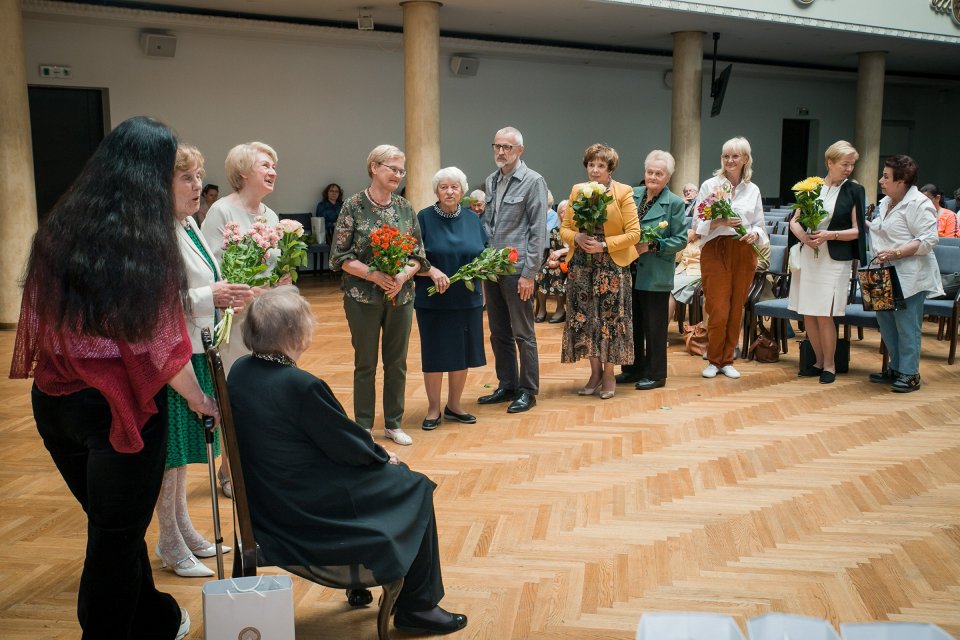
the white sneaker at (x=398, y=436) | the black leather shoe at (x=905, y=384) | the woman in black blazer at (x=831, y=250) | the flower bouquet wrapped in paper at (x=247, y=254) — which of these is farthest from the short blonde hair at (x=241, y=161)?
the black leather shoe at (x=905, y=384)

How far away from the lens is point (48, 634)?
316 centimetres

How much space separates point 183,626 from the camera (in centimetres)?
315

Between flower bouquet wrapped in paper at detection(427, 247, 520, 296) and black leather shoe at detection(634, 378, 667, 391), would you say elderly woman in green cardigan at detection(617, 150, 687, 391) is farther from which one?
flower bouquet wrapped in paper at detection(427, 247, 520, 296)

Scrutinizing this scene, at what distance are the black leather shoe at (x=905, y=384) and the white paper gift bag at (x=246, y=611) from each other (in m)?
5.35

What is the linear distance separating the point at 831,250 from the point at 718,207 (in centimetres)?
90

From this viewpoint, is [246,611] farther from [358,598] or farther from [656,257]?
[656,257]

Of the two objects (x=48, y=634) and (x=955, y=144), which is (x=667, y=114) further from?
(x=48, y=634)

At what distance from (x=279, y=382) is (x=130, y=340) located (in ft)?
1.72

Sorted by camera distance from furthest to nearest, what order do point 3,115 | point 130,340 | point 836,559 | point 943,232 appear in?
1. point 943,232
2. point 3,115
3. point 836,559
4. point 130,340

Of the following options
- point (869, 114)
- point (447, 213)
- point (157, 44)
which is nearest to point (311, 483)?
point (447, 213)

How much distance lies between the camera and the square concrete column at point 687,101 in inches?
575

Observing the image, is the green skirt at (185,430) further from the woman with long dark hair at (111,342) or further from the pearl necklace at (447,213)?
the pearl necklace at (447,213)

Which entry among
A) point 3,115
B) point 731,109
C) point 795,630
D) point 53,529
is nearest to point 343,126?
point 3,115

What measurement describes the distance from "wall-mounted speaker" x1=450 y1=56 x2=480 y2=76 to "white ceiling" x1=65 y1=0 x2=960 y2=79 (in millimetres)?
566
